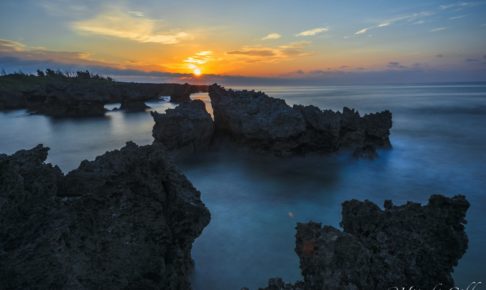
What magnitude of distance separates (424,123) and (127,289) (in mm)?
30876

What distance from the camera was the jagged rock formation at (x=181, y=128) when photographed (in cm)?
1603

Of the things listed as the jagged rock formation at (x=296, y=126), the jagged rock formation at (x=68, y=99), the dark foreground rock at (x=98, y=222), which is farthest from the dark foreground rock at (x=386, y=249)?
the jagged rock formation at (x=68, y=99)

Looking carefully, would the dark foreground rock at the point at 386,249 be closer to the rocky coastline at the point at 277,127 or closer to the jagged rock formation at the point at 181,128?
the rocky coastline at the point at 277,127

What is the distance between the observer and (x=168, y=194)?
5.29 metres

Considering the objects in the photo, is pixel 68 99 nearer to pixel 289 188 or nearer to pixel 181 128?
pixel 181 128

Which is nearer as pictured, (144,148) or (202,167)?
(144,148)

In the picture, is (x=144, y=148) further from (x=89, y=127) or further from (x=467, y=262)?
(x=89, y=127)

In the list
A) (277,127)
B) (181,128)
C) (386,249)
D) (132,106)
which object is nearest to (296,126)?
(277,127)

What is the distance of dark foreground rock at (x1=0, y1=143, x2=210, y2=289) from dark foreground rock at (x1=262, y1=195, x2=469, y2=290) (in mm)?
1879

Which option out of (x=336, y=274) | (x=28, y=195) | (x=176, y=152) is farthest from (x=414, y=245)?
(x=176, y=152)

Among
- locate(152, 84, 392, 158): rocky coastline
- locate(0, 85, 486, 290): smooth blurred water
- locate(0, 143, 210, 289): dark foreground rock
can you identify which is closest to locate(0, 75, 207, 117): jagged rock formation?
locate(0, 85, 486, 290): smooth blurred water

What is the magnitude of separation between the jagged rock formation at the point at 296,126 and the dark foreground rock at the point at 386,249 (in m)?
10.7

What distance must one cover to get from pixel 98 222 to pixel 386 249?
12.9 feet

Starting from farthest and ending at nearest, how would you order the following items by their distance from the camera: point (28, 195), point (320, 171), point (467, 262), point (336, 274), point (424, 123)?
point (424, 123), point (320, 171), point (467, 262), point (28, 195), point (336, 274)
